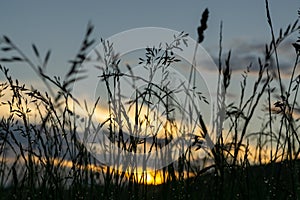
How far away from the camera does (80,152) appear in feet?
8.52

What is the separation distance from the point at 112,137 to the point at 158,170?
34 centimetres

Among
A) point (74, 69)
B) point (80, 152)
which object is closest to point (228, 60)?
point (74, 69)

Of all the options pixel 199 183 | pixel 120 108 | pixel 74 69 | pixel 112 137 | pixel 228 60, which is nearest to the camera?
pixel 74 69

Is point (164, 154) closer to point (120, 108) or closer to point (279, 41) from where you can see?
point (120, 108)

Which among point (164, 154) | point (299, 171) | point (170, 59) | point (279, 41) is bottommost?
point (299, 171)

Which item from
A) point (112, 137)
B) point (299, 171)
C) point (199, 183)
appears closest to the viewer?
point (299, 171)

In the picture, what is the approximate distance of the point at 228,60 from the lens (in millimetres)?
2061

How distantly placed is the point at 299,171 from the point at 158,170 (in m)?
0.90

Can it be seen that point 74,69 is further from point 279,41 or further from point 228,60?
point 279,41

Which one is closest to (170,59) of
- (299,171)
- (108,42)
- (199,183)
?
(108,42)

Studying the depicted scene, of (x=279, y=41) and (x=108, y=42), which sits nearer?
(x=279, y=41)

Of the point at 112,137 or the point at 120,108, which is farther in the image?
the point at 112,137

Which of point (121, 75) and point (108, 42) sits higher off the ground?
point (108, 42)

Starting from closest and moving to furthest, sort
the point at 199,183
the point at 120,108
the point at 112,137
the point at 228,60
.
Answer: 1. the point at 228,60
2. the point at 120,108
3. the point at 112,137
4. the point at 199,183
